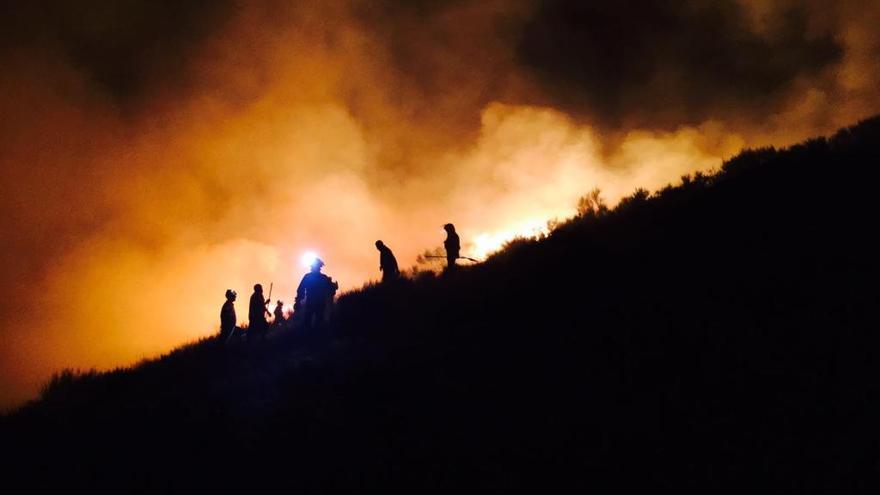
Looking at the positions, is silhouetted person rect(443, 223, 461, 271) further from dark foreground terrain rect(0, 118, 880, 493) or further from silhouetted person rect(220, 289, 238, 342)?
silhouetted person rect(220, 289, 238, 342)

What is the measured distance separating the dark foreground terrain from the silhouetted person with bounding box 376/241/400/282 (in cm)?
396

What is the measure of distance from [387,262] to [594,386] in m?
10.4

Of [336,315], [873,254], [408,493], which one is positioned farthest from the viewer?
[336,315]

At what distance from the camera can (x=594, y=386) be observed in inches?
203

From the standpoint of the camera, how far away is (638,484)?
3.69 m

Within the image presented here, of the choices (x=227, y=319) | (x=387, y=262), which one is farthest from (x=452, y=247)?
(x=227, y=319)

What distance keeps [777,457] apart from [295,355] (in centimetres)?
858

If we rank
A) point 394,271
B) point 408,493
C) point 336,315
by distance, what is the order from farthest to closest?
point 394,271
point 336,315
point 408,493

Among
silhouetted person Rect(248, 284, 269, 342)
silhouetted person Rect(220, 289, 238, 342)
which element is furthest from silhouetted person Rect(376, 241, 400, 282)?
silhouetted person Rect(220, 289, 238, 342)

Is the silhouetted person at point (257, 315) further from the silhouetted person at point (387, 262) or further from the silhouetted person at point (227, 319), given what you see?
the silhouetted person at point (387, 262)

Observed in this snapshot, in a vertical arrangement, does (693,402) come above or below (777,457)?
above

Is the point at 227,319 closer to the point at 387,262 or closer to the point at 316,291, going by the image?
the point at 316,291

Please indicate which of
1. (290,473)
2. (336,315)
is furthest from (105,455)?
(336,315)

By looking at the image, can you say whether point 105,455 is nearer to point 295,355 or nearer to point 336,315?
point 295,355
